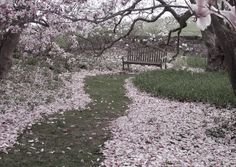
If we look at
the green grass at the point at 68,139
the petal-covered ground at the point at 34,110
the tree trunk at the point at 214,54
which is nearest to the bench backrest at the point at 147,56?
the tree trunk at the point at 214,54

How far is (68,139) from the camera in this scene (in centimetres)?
744

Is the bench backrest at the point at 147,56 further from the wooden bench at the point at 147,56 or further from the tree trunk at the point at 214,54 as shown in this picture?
the tree trunk at the point at 214,54

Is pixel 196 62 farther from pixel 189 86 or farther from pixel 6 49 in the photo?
pixel 6 49

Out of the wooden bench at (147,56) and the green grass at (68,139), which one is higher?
the wooden bench at (147,56)

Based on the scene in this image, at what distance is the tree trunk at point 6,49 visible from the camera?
459 inches

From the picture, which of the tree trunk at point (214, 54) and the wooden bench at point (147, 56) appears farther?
the wooden bench at point (147, 56)

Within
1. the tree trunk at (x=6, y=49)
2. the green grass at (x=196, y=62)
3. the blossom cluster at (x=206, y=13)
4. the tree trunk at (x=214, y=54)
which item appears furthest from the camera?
the green grass at (x=196, y=62)

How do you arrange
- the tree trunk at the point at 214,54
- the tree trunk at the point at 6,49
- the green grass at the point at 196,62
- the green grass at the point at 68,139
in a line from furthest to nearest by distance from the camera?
the green grass at the point at 196,62, the tree trunk at the point at 214,54, the tree trunk at the point at 6,49, the green grass at the point at 68,139

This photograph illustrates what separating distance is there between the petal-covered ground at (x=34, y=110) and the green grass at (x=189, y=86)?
2.47 meters

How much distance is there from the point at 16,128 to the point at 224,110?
5.84 metres

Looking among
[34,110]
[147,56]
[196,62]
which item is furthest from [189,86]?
[196,62]

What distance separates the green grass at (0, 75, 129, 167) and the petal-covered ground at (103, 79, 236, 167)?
11.7 inches

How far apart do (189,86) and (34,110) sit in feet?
18.6

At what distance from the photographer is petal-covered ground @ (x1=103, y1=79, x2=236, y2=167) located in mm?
6352
